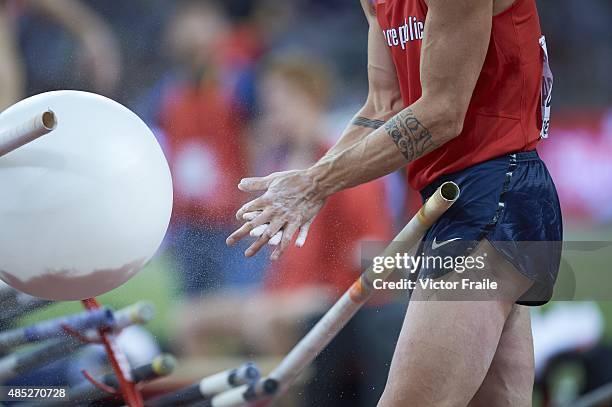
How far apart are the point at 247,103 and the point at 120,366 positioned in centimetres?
92

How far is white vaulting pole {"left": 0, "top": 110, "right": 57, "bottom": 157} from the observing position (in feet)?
5.89

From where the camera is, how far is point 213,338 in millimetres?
2980

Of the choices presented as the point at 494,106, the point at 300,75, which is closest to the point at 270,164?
the point at 300,75

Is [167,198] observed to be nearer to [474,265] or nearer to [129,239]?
[129,239]

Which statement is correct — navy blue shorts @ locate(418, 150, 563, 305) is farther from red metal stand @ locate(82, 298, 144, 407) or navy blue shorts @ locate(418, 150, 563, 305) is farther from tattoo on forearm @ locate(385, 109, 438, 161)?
red metal stand @ locate(82, 298, 144, 407)

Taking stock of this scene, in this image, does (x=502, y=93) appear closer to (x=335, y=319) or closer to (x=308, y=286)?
(x=335, y=319)

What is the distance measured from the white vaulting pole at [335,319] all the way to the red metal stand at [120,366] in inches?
9.6

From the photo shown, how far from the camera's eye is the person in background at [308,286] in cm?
290

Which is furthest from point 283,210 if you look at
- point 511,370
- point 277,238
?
point 511,370

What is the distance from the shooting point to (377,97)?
89.9 inches

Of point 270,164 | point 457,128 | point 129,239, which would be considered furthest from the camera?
point 270,164

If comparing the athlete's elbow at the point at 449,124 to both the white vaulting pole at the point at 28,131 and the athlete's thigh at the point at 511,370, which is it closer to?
the athlete's thigh at the point at 511,370

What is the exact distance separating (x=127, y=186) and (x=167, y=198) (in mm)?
130

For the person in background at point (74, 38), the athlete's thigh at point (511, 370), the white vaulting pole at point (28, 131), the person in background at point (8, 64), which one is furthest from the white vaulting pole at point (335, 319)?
the person in background at point (8, 64)
